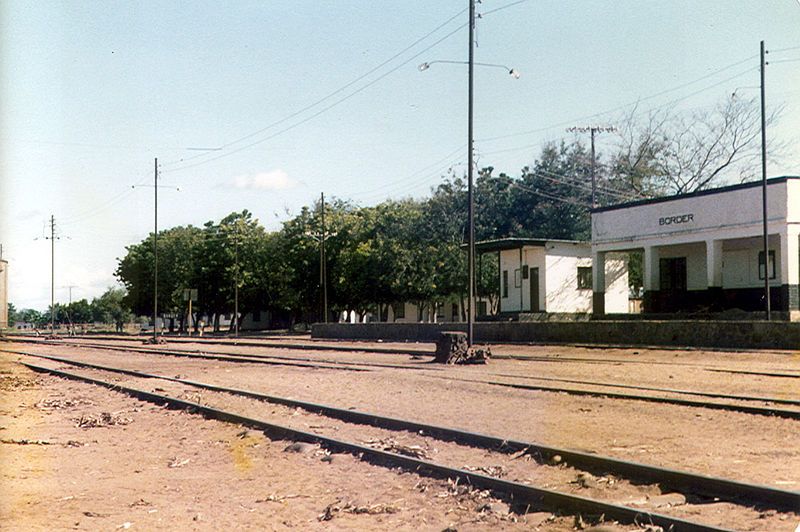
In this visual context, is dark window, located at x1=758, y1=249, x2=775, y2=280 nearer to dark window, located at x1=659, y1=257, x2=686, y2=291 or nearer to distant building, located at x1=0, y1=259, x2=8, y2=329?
dark window, located at x1=659, y1=257, x2=686, y2=291

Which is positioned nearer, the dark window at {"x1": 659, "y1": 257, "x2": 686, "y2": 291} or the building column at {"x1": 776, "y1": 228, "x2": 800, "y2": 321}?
the building column at {"x1": 776, "y1": 228, "x2": 800, "y2": 321}

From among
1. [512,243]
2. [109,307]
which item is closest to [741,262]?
[512,243]

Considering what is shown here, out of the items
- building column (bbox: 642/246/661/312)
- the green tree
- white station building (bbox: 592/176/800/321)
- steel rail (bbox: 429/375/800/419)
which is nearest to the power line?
white station building (bbox: 592/176/800/321)

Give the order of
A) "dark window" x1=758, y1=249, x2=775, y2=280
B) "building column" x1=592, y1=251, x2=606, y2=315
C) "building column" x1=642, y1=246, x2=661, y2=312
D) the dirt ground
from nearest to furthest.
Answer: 1. the dirt ground
2. "dark window" x1=758, y1=249, x2=775, y2=280
3. "building column" x1=642, y1=246, x2=661, y2=312
4. "building column" x1=592, y1=251, x2=606, y2=315

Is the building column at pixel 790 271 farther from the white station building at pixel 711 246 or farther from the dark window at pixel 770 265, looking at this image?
the dark window at pixel 770 265

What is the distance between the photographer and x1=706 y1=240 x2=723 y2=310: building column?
3412 cm

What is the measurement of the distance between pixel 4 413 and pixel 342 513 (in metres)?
9.98

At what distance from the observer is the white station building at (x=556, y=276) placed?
140ft

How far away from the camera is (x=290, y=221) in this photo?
229 ft

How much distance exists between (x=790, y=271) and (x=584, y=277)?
46.7ft

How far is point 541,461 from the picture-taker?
8930mm

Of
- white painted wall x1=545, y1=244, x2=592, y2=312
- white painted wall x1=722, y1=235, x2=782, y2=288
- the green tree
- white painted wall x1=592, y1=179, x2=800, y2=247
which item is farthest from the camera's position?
the green tree

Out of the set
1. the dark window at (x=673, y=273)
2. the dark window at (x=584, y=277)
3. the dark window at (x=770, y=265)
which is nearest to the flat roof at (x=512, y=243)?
the dark window at (x=584, y=277)

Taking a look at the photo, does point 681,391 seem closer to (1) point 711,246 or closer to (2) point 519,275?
(1) point 711,246
